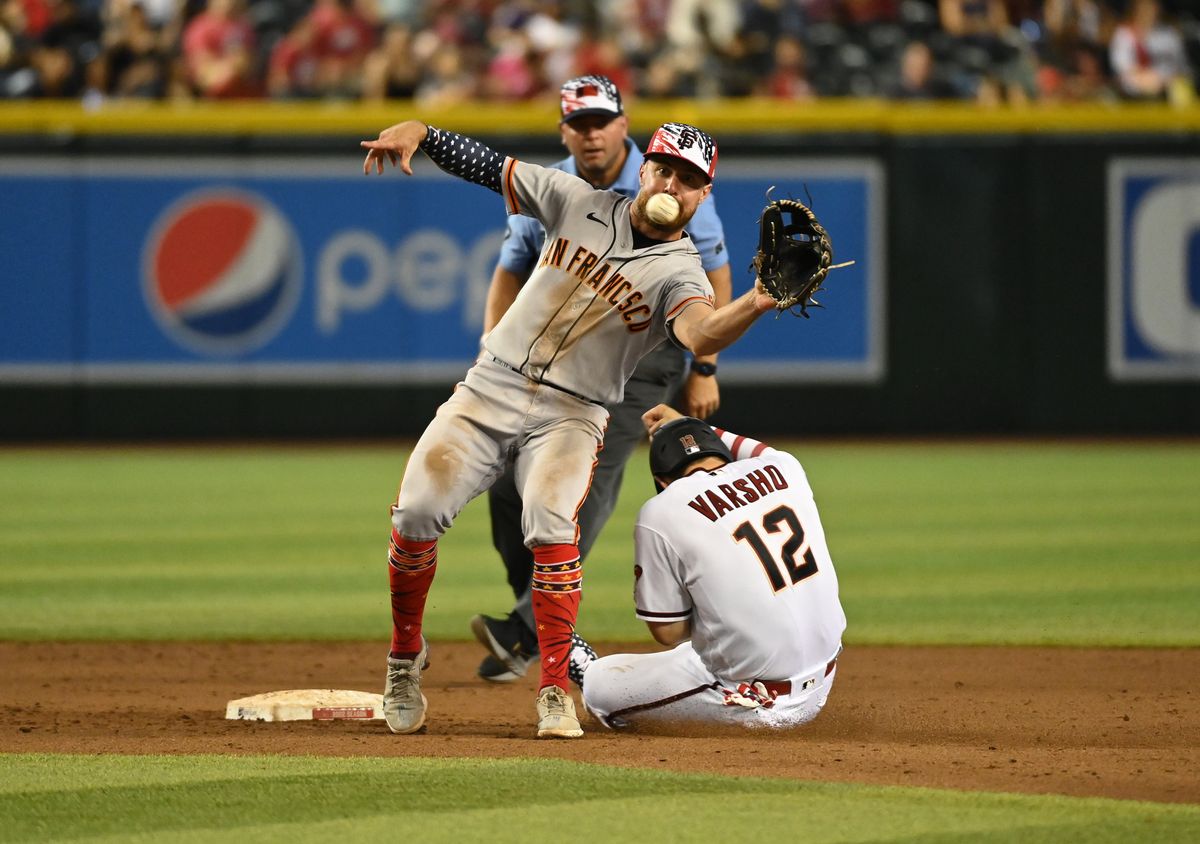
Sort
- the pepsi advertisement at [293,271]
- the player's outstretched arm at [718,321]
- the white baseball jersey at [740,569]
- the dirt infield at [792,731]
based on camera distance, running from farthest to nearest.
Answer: the pepsi advertisement at [293,271], the white baseball jersey at [740,569], the dirt infield at [792,731], the player's outstretched arm at [718,321]

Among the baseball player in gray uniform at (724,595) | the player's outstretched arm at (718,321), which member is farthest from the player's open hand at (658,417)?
the player's outstretched arm at (718,321)

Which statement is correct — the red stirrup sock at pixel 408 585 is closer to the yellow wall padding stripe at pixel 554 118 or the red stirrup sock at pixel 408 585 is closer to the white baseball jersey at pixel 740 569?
the white baseball jersey at pixel 740 569

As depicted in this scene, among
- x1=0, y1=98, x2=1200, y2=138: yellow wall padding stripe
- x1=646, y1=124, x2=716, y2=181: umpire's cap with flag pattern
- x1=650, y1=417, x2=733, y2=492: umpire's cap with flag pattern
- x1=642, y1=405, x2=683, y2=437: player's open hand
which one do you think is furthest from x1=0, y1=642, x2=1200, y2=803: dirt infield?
x1=0, y1=98, x2=1200, y2=138: yellow wall padding stripe

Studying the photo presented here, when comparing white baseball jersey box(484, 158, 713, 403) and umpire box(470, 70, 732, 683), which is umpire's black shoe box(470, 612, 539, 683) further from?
white baseball jersey box(484, 158, 713, 403)

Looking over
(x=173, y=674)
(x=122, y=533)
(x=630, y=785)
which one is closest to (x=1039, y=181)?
(x=122, y=533)

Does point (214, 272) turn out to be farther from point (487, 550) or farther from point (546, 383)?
point (546, 383)

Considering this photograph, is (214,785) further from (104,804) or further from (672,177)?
(672,177)
